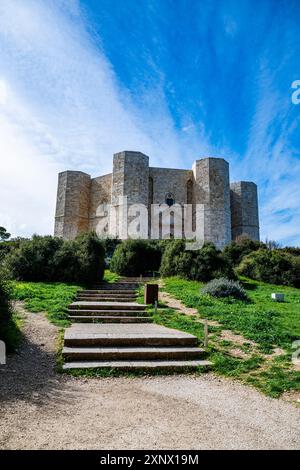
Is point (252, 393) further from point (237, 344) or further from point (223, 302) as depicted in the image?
→ point (223, 302)

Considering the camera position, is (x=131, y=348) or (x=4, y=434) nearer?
(x=4, y=434)

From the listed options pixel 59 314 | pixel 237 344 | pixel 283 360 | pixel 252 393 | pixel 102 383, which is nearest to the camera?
pixel 252 393

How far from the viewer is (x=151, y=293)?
8.22 meters

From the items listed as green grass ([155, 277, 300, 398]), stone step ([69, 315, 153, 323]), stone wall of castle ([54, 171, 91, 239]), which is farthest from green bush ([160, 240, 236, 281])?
stone wall of castle ([54, 171, 91, 239])

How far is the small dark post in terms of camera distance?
8.16 meters

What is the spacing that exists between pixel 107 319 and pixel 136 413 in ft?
13.0

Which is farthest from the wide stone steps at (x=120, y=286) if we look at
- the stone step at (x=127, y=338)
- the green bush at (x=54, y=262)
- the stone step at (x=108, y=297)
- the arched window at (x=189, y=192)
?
the arched window at (x=189, y=192)

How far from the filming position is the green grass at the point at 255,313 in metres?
5.61

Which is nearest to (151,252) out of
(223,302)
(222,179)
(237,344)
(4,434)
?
(223,302)

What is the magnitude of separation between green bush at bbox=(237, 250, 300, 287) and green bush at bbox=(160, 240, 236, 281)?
2.59 metres

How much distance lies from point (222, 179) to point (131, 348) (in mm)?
24276

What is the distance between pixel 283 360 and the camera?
4582mm

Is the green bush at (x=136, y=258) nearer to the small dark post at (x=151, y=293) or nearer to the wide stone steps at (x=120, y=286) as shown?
the wide stone steps at (x=120, y=286)

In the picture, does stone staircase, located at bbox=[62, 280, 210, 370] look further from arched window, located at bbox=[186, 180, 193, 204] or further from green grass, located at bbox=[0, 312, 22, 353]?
arched window, located at bbox=[186, 180, 193, 204]
